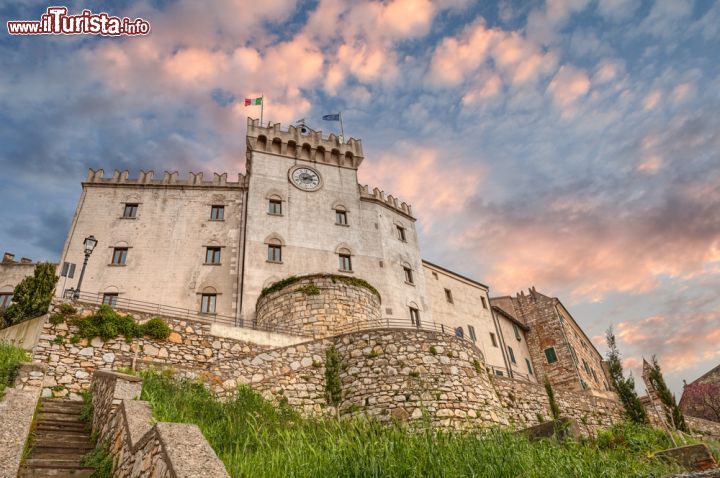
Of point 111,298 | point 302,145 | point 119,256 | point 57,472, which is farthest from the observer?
point 302,145

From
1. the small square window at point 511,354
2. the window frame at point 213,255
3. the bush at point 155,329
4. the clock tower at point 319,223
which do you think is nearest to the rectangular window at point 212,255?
the window frame at point 213,255

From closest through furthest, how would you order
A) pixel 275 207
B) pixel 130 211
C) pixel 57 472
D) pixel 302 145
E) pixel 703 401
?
pixel 57 472, pixel 130 211, pixel 275 207, pixel 302 145, pixel 703 401

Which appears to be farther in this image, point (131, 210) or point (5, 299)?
point (131, 210)

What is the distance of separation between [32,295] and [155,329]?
989cm

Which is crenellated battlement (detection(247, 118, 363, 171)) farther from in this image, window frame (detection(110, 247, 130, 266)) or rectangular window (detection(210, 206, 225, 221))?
window frame (detection(110, 247, 130, 266))

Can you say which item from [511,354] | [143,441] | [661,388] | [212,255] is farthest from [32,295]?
[661,388]

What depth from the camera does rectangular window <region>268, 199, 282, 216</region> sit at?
2891 cm

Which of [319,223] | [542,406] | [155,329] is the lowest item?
[542,406]

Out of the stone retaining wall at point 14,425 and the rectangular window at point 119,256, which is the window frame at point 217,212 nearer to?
the rectangular window at point 119,256

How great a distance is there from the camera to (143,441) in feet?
18.6

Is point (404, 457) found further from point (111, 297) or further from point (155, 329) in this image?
point (111, 297)

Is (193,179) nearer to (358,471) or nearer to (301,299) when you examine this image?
(301,299)

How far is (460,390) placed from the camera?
15297 mm

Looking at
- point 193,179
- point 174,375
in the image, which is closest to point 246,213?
point 193,179
